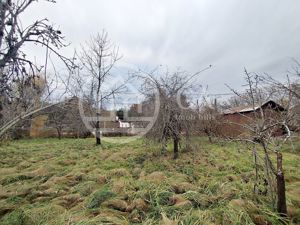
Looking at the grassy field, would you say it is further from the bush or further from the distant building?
the distant building

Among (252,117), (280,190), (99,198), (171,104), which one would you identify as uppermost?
(171,104)

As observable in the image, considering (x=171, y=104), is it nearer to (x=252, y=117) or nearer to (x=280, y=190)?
(x=280, y=190)

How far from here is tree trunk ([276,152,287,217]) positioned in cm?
298

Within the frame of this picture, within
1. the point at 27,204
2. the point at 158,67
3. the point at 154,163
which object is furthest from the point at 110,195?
the point at 158,67

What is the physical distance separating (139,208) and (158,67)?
243 inches

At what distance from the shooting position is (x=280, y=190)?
2990mm

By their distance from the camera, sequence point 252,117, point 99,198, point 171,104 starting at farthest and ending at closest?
1. point 252,117
2. point 171,104
3. point 99,198

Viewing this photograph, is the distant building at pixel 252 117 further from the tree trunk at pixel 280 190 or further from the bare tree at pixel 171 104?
the bare tree at pixel 171 104

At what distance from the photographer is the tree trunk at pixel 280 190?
117 inches

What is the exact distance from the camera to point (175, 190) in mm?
4355

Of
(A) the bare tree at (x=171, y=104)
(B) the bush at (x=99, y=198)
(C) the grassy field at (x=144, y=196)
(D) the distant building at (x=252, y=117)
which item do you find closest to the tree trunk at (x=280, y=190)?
(C) the grassy field at (x=144, y=196)

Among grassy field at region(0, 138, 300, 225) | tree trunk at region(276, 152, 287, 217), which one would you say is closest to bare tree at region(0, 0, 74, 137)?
grassy field at region(0, 138, 300, 225)

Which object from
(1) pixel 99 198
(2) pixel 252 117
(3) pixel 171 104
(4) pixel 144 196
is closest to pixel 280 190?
(4) pixel 144 196

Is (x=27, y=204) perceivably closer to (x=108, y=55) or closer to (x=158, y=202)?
(x=158, y=202)
